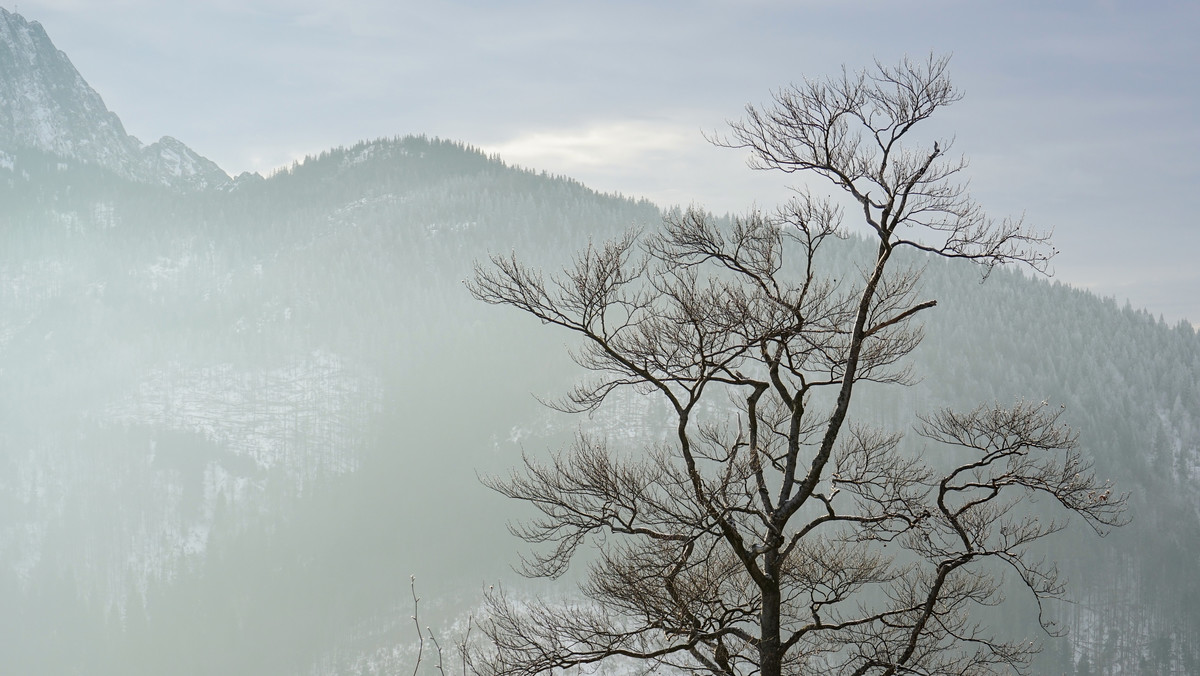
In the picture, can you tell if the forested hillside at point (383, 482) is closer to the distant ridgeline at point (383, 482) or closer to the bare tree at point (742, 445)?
the distant ridgeline at point (383, 482)

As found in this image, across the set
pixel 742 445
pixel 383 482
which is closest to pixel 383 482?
pixel 383 482

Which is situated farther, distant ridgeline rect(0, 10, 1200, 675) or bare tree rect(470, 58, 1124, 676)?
distant ridgeline rect(0, 10, 1200, 675)

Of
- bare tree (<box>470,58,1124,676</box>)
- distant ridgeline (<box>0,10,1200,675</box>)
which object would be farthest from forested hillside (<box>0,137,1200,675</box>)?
bare tree (<box>470,58,1124,676</box>)

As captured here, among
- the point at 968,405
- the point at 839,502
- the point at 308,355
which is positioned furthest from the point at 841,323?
the point at 308,355

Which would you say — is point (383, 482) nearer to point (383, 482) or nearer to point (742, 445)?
point (383, 482)

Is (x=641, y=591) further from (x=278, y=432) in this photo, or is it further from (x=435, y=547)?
(x=278, y=432)

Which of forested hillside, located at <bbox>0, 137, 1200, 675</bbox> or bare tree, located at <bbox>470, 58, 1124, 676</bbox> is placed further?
forested hillside, located at <bbox>0, 137, 1200, 675</bbox>

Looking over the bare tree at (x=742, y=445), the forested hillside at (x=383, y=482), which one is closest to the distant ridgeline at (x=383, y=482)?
the forested hillside at (x=383, y=482)

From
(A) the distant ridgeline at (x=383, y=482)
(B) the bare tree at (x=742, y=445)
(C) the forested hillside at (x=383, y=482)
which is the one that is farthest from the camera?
(C) the forested hillside at (x=383, y=482)

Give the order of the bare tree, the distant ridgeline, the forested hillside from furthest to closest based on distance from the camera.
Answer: the forested hillside
the distant ridgeline
the bare tree

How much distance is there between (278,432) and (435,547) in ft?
170

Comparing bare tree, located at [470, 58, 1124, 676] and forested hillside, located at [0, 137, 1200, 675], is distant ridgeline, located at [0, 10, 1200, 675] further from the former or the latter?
bare tree, located at [470, 58, 1124, 676]

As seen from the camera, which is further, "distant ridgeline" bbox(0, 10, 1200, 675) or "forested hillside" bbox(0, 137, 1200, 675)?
"forested hillside" bbox(0, 137, 1200, 675)

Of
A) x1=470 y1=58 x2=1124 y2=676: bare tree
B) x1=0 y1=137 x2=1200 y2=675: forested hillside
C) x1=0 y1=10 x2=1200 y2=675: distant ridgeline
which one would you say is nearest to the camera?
x1=470 y1=58 x2=1124 y2=676: bare tree
